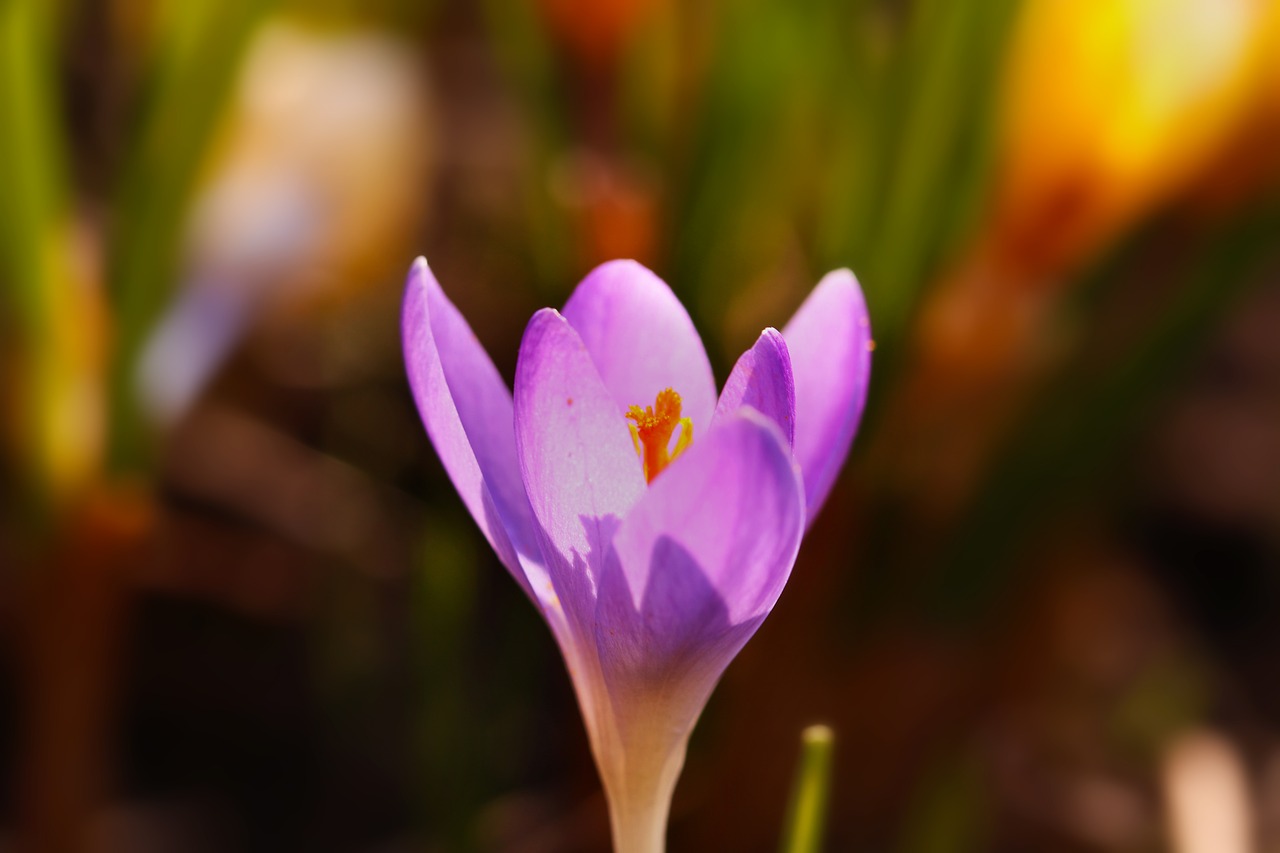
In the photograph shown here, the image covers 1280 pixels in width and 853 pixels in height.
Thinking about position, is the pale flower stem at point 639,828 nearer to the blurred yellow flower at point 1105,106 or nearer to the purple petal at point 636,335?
the purple petal at point 636,335

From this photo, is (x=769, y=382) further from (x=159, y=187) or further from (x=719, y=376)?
(x=159, y=187)

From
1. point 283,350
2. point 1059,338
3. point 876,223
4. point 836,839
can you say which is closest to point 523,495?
point 876,223

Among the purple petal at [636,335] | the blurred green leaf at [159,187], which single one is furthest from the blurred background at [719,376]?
the purple petal at [636,335]

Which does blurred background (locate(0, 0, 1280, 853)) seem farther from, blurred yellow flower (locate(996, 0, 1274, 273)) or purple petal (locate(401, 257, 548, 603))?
purple petal (locate(401, 257, 548, 603))

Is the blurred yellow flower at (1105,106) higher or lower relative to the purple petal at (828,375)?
higher

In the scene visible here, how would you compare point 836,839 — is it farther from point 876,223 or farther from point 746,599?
point 746,599

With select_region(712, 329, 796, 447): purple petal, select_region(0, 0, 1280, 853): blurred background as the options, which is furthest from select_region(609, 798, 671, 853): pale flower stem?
select_region(0, 0, 1280, 853): blurred background

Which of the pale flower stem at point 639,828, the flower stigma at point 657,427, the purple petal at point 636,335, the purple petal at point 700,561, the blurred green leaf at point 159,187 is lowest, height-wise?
the pale flower stem at point 639,828

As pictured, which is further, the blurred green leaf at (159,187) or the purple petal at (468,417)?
the blurred green leaf at (159,187)
